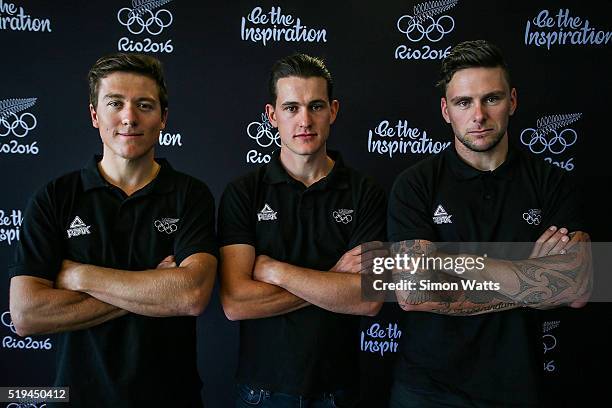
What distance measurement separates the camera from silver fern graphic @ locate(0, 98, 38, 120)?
10.6 feet

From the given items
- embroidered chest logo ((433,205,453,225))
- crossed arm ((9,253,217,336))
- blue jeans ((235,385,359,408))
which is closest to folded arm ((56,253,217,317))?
crossed arm ((9,253,217,336))

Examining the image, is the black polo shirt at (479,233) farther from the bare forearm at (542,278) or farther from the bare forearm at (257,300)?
the bare forearm at (257,300)

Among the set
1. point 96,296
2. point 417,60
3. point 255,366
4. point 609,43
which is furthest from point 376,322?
point 609,43

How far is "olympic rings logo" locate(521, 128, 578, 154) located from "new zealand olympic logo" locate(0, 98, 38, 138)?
2.81 m

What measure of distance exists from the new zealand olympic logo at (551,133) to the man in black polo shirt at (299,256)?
137cm

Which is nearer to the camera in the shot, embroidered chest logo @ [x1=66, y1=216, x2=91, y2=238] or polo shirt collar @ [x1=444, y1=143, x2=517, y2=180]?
embroidered chest logo @ [x1=66, y1=216, x2=91, y2=238]

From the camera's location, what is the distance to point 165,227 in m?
2.16

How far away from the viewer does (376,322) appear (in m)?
3.32

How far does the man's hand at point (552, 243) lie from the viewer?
215cm

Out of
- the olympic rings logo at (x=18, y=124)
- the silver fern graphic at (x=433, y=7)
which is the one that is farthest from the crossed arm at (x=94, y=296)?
the silver fern graphic at (x=433, y=7)

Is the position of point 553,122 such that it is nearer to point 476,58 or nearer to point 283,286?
point 476,58

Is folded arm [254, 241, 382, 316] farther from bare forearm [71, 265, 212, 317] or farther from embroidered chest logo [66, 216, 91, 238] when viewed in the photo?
embroidered chest logo [66, 216, 91, 238]

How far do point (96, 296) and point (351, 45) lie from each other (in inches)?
78.8

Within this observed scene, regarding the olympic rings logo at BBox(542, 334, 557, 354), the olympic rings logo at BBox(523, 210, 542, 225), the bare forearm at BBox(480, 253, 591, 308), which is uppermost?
the olympic rings logo at BBox(523, 210, 542, 225)
